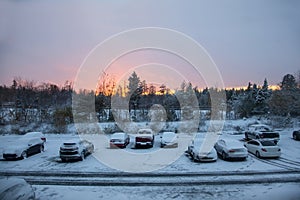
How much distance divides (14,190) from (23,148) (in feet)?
38.4

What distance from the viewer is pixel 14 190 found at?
7086 millimetres

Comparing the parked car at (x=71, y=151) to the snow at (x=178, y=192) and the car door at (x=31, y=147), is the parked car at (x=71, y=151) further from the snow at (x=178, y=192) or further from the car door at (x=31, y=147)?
the snow at (x=178, y=192)

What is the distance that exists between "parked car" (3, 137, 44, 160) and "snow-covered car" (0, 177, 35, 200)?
1067 centimetres

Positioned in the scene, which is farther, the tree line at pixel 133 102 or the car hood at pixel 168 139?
the tree line at pixel 133 102

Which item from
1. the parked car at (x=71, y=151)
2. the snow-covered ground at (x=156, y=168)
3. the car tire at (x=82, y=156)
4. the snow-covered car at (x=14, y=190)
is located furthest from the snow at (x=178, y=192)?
the car tire at (x=82, y=156)

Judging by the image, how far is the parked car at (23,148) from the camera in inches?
674

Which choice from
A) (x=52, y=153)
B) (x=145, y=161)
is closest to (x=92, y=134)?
(x=52, y=153)

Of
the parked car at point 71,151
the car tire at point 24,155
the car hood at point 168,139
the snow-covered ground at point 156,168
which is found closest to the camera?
the snow-covered ground at point 156,168

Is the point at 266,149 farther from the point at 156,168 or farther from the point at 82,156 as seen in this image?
the point at 82,156

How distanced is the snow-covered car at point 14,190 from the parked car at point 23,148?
10671 mm

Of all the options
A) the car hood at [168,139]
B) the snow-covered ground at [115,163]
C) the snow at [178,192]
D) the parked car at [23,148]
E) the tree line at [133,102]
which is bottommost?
the snow at [178,192]

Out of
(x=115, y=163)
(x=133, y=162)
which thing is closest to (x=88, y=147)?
(x=115, y=163)

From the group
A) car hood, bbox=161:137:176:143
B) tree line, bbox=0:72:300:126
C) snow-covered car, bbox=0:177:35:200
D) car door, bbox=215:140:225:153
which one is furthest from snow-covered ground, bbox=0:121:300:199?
tree line, bbox=0:72:300:126

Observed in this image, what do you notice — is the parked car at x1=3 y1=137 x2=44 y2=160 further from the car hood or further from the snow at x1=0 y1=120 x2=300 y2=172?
the car hood
